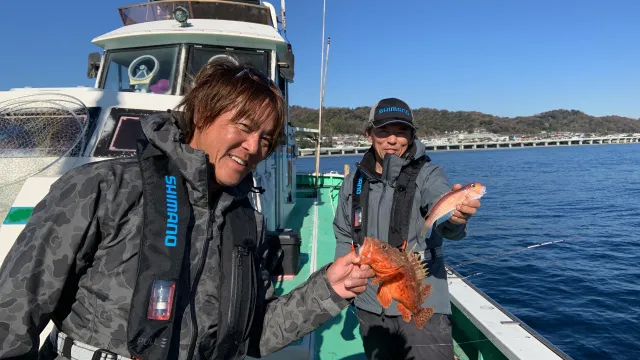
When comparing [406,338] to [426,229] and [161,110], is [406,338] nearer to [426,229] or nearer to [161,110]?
[426,229]

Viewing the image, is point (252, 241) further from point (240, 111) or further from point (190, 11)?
point (190, 11)

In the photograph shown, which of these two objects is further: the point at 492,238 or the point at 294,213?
the point at 492,238

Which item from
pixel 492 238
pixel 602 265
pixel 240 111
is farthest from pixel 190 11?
pixel 492 238

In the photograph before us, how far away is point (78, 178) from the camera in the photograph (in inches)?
60.4

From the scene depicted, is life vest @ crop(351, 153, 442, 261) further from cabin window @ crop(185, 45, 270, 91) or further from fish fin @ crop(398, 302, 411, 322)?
cabin window @ crop(185, 45, 270, 91)

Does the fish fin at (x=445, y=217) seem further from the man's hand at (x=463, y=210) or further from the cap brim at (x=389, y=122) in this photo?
the cap brim at (x=389, y=122)

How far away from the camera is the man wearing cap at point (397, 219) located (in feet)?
9.92

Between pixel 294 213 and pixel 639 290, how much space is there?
431 inches

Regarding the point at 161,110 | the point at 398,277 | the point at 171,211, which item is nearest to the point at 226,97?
the point at 171,211

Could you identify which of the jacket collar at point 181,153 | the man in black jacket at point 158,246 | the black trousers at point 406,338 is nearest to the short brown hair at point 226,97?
the man in black jacket at point 158,246

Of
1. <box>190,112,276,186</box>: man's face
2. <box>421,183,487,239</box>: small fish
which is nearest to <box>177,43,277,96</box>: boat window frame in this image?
<box>421,183,487,239</box>: small fish

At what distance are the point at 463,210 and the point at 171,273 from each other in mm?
1883

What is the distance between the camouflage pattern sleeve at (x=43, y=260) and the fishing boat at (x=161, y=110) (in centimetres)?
183

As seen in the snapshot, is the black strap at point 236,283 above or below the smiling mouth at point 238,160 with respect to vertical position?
below
